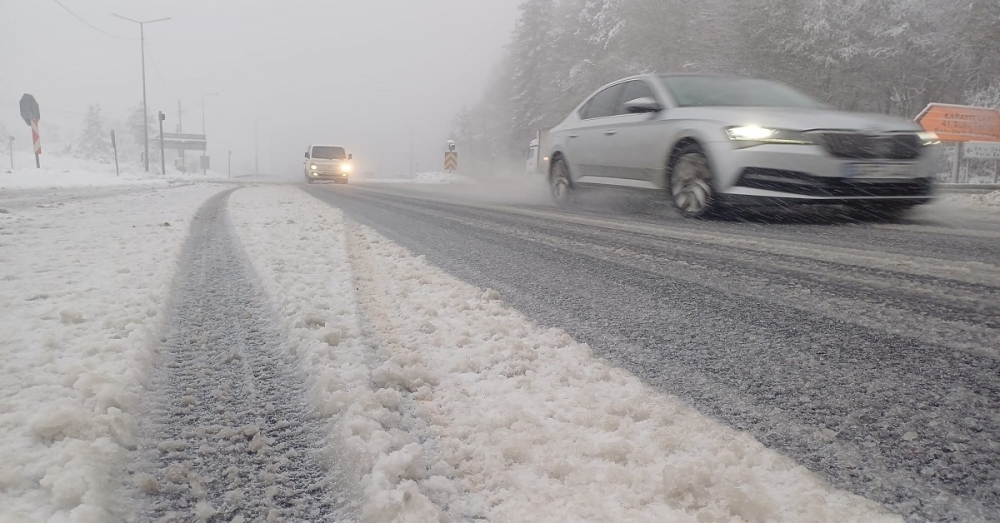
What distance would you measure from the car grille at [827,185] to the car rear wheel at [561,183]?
10.1ft

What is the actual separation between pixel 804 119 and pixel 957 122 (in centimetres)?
1094

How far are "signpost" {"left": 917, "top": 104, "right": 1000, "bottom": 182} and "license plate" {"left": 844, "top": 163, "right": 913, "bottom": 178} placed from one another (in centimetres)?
982

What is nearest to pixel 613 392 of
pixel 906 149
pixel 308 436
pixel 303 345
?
pixel 308 436

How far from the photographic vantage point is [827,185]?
4367mm

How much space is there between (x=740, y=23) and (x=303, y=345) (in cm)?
2850

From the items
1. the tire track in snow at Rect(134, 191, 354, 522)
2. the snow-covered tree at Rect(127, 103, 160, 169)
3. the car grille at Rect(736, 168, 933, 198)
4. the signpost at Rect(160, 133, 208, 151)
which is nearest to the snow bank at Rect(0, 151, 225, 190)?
the tire track in snow at Rect(134, 191, 354, 522)

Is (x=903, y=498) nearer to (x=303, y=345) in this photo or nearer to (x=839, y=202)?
(x=303, y=345)

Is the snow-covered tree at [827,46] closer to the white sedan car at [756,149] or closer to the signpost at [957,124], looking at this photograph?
the signpost at [957,124]

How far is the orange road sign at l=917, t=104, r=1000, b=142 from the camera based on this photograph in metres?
12.2

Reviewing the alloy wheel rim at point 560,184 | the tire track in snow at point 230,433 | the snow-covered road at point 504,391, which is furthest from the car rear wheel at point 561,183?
the tire track in snow at point 230,433

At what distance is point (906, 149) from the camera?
4.44m

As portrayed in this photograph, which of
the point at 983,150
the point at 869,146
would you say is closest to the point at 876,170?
the point at 869,146

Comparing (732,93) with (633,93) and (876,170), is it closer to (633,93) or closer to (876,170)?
(633,93)

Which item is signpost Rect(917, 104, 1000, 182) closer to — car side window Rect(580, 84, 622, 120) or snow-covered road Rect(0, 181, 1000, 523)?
car side window Rect(580, 84, 622, 120)
